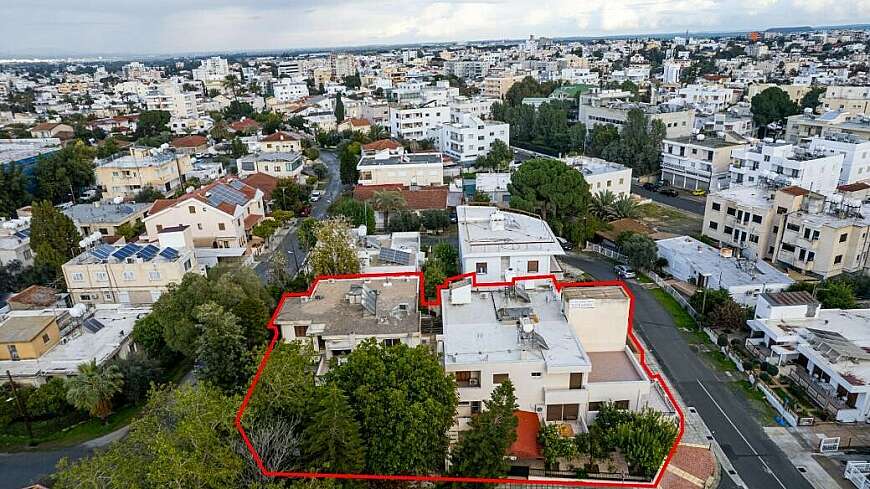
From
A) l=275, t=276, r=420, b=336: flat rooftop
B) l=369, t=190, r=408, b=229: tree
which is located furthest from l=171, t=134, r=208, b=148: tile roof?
l=275, t=276, r=420, b=336: flat rooftop

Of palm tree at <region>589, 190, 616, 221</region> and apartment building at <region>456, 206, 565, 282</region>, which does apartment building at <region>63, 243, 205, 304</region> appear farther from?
palm tree at <region>589, 190, 616, 221</region>

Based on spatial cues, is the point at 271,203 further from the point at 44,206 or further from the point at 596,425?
the point at 596,425

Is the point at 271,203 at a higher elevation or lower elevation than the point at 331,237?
lower

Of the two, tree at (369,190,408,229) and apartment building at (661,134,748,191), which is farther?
apartment building at (661,134,748,191)

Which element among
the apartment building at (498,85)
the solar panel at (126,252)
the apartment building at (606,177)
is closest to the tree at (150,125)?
the apartment building at (498,85)

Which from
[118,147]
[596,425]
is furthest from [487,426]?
[118,147]

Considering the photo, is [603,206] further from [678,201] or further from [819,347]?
[819,347]
